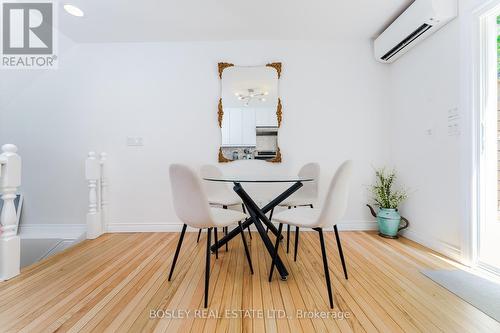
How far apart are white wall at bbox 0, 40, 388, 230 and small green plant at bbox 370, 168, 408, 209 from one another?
0.53ft

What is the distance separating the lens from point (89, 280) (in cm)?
154

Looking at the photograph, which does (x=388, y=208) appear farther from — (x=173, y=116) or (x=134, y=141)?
(x=134, y=141)

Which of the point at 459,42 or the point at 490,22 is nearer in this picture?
the point at 490,22

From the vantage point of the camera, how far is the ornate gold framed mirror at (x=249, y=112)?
2.68 m

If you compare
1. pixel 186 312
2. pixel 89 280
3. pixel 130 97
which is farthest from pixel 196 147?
pixel 186 312

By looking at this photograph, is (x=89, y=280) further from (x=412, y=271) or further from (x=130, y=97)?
(x=412, y=271)

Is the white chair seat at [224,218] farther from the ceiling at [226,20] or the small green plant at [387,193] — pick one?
the ceiling at [226,20]

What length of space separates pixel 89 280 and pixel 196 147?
1.71 m

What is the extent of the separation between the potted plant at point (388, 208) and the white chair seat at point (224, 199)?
1725 mm

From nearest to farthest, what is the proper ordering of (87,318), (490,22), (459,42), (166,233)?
(87,318), (490,22), (459,42), (166,233)

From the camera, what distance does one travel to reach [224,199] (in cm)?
221

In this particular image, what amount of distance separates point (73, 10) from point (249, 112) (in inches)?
86.9

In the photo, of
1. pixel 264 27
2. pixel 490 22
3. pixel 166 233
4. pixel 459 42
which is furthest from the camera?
pixel 166 233

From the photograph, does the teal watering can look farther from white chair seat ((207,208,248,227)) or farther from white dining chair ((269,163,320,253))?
white chair seat ((207,208,248,227))
